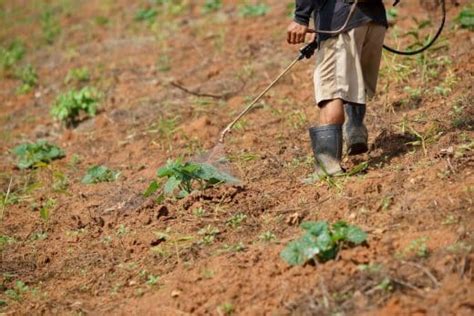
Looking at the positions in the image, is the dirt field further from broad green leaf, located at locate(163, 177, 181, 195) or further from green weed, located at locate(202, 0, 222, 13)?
green weed, located at locate(202, 0, 222, 13)

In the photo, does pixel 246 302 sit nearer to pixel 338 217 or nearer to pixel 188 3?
pixel 338 217

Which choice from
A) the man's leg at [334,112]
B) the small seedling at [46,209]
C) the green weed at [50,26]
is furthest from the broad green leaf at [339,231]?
the green weed at [50,26]

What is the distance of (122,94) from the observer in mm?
7328

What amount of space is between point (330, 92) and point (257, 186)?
767 mm

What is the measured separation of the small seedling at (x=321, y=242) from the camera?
3.20m

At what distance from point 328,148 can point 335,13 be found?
0.72 metres

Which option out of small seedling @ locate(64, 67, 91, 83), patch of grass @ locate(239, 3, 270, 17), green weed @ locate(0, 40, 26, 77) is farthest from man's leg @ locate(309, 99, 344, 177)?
green weed @ locate(0, 40, 26, 77)

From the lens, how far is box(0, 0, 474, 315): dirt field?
314 cm

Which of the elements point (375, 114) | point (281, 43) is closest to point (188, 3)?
point (281, 43)

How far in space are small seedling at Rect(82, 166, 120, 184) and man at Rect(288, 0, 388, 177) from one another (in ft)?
6.04

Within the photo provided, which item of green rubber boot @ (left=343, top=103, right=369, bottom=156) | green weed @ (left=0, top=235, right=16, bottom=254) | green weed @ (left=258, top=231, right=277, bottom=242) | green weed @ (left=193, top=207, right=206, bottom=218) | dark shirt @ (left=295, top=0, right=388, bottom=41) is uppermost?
dark shirt @ (left=295, top=0, right=388, bottom=41)

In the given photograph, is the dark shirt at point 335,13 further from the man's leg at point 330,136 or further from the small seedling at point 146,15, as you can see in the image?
the small seedling at point 146,15

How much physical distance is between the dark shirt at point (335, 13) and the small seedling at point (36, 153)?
2827mm

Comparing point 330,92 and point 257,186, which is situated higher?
point 330,92
